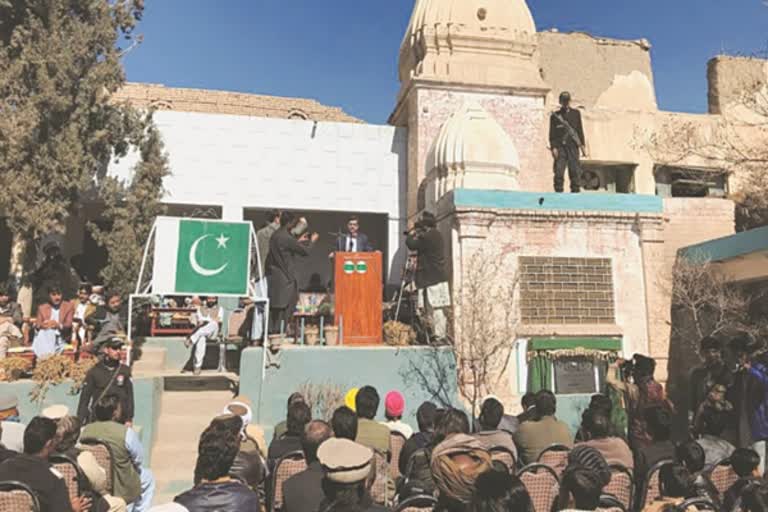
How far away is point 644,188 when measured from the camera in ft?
49.6

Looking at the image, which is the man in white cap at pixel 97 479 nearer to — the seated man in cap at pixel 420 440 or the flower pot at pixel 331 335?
the seated man in cap at pixel 420 440

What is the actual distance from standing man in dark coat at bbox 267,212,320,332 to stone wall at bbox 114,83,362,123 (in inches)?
475

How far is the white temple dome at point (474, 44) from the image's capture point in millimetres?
13500

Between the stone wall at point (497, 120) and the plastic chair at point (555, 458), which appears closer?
the plastic chair at point (555, 458)

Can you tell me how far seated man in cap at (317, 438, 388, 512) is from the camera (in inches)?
101

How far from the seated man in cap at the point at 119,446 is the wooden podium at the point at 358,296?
4.70 meters

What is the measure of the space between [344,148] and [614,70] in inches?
445

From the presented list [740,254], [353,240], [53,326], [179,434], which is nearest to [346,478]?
[179,434]

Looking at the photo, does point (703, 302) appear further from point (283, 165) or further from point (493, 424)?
point (283, 165)

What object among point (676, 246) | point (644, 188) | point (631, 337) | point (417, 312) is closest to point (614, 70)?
point (644, 188)

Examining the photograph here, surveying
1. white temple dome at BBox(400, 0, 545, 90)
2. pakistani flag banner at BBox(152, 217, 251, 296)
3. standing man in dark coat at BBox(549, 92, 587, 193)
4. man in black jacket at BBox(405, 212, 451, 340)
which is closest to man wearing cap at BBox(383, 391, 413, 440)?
pakistani flag banner at BBox(152, 217, 251, 296)

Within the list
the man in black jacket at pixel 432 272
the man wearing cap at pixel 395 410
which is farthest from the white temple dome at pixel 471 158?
the man wearing cap at pixel 395 410

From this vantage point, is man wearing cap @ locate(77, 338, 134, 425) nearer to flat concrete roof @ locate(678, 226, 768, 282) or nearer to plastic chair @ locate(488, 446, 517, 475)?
plastic chair @ locate(488, 446, 517, 475)

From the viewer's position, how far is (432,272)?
29.5 feet
